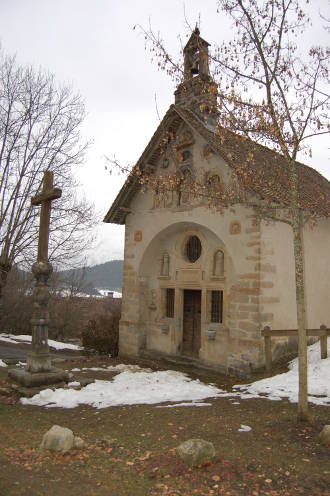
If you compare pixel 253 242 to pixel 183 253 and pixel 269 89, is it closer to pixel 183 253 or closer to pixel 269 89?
pixel 183 253

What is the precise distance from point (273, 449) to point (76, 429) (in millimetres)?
2734

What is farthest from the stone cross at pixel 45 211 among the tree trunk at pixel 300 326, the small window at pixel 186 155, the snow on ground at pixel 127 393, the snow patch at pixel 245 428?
the snow patch at pixel 245 428

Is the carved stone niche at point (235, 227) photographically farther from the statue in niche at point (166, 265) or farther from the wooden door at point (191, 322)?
the statue in niche at point (166, 265)

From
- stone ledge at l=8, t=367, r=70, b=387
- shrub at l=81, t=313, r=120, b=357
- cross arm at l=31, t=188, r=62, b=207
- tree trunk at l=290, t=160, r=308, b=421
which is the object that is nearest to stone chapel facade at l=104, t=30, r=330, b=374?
shrub at l=81, t=313, r=120, b=357

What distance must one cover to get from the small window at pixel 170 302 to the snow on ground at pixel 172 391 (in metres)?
3.88

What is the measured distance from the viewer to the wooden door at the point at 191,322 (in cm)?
1246

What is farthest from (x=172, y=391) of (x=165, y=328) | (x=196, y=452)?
(x=165, y=328)

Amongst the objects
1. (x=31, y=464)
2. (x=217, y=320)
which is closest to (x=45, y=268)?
(x=31, y=464)

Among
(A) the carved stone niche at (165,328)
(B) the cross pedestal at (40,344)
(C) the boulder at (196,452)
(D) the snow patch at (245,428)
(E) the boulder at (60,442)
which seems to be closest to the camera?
(C) the boulder at (196,452)

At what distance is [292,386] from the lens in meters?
8.02

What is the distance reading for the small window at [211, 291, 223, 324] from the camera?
11734 millimetres

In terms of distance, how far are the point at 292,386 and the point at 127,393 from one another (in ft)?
10.6

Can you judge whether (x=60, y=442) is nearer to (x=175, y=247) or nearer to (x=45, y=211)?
(x=45, y=211)

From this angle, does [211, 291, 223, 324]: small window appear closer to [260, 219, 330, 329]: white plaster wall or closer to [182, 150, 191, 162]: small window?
[260, 219, 330, 329]: white plaster wall
